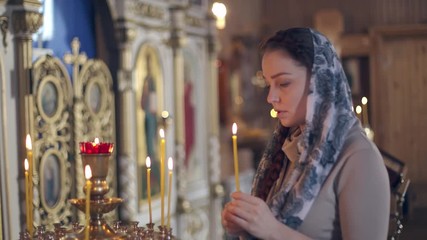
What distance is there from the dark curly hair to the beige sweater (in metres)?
0.20

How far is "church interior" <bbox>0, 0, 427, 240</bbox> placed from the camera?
2.48m

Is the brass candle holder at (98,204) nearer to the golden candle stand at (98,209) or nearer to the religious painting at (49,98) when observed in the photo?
the golden candle stand at (98,209)

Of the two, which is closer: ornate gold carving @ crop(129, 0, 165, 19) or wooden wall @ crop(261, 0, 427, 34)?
ornate gold carving @ crop(129, 0, 165, 19)

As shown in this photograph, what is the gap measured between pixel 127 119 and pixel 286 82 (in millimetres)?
2915

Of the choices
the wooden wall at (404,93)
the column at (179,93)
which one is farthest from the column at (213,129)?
the wooden wall at (404,93)

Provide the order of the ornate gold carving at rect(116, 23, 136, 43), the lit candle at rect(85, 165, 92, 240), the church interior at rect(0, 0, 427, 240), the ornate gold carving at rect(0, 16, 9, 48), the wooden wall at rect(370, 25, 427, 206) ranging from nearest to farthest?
1. the lit candle at rect(85, 165, 92, 240)
2. the church interior at rect(0, 0, 427, 240)
3. the ornate gold carving at rect(0, 16, 9, 48)
4. the ornate gold carving at rect(116, 23, 136, 43)
5. the wooden wall at rect(370, 25, 427, 206)

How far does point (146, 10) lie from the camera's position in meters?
4.92

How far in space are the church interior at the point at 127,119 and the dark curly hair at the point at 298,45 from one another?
220 millimetres

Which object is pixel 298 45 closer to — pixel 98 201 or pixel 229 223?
pixel 229 223

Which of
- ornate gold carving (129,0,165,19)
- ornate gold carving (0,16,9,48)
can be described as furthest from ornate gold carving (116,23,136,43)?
ornate gold carving (0,16,9,48)

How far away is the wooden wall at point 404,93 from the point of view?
880 cm

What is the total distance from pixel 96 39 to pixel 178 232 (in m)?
1.69

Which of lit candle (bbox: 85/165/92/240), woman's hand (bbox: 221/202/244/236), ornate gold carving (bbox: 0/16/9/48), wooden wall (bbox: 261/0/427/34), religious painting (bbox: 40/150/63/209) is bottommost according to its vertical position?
religious painting (bbox: 40/150/63/209)

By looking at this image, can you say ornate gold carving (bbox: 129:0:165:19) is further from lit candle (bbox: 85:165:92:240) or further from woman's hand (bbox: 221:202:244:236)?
lit candle (bbox: 85:165:92:240)
